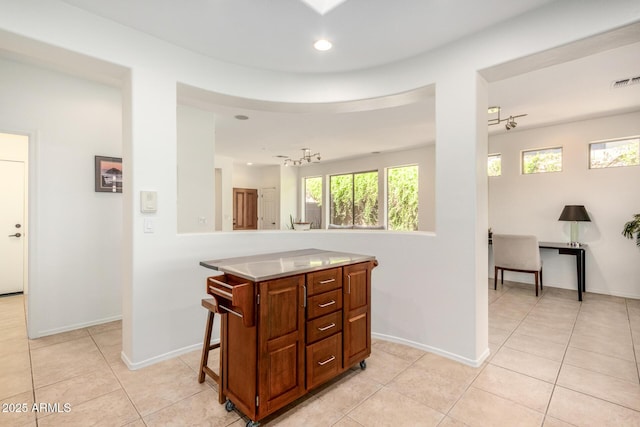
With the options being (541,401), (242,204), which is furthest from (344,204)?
(541,401)

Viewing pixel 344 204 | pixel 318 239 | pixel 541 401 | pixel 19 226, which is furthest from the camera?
pixel 344 204

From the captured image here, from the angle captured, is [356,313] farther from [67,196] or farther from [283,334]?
[67,196]

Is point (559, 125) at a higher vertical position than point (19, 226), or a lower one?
higher

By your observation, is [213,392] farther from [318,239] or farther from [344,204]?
[344,204]

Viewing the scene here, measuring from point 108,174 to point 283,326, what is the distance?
2785 millimetres

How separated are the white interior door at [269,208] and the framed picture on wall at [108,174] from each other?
5.98 meters

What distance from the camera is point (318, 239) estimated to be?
3107 mm

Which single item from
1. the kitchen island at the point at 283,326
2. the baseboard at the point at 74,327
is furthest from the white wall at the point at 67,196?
the kitchen island at the point at 283,326

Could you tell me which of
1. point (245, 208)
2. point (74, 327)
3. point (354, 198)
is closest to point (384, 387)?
point (74, 327)

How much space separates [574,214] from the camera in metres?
4.39

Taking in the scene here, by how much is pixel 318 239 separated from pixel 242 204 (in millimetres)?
6779

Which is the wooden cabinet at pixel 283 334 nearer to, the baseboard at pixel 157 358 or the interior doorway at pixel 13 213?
the baseboard at pixel 157 358

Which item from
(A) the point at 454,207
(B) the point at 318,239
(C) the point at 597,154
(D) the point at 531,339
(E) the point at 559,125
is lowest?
(D) the point at 531,339

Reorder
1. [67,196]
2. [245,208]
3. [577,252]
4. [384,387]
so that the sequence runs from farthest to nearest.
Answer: [245,208], [577,252], [67,196], [384,387]
